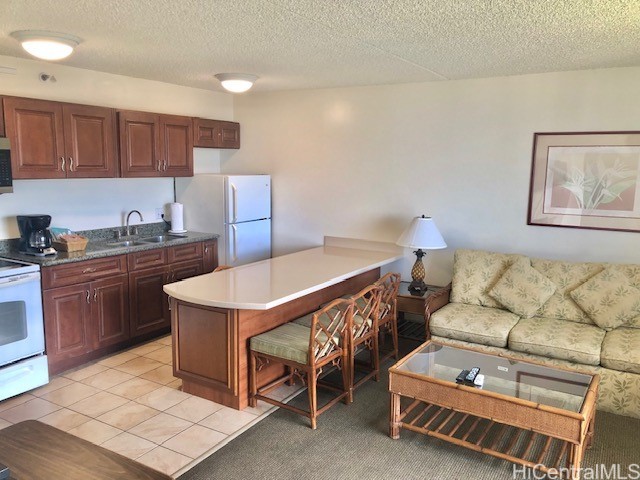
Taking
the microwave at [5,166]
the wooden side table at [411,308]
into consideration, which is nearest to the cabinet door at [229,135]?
the microwave at [5,166]

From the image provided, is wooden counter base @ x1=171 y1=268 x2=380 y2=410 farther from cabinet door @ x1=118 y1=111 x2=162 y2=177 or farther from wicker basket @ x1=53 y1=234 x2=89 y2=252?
cabinet door @ x1=118 y1=111 x2=162 y2=177

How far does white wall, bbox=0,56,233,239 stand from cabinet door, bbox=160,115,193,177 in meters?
0.24

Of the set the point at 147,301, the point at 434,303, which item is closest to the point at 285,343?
the point at 434,303

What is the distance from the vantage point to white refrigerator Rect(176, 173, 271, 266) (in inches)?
201

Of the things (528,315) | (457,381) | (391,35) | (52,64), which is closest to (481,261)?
(528,315)

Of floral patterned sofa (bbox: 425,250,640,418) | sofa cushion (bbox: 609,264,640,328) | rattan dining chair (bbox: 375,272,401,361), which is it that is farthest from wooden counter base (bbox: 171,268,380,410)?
sofa cushion (bbox: 609,264,640,328)

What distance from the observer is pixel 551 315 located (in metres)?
3.90

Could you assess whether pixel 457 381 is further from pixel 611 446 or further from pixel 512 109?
pixel 512 109

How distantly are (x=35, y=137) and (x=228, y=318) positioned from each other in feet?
6.86


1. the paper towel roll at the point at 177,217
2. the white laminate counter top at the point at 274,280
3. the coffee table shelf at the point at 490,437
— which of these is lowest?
the coffee table shelf at the point at 490,437

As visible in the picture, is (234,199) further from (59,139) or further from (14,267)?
(14,267)

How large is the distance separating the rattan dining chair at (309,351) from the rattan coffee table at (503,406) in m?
0.45

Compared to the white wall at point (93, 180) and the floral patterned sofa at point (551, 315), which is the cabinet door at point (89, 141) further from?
the floral patterned sofa at point (551, 315)

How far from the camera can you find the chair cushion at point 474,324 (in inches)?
145
